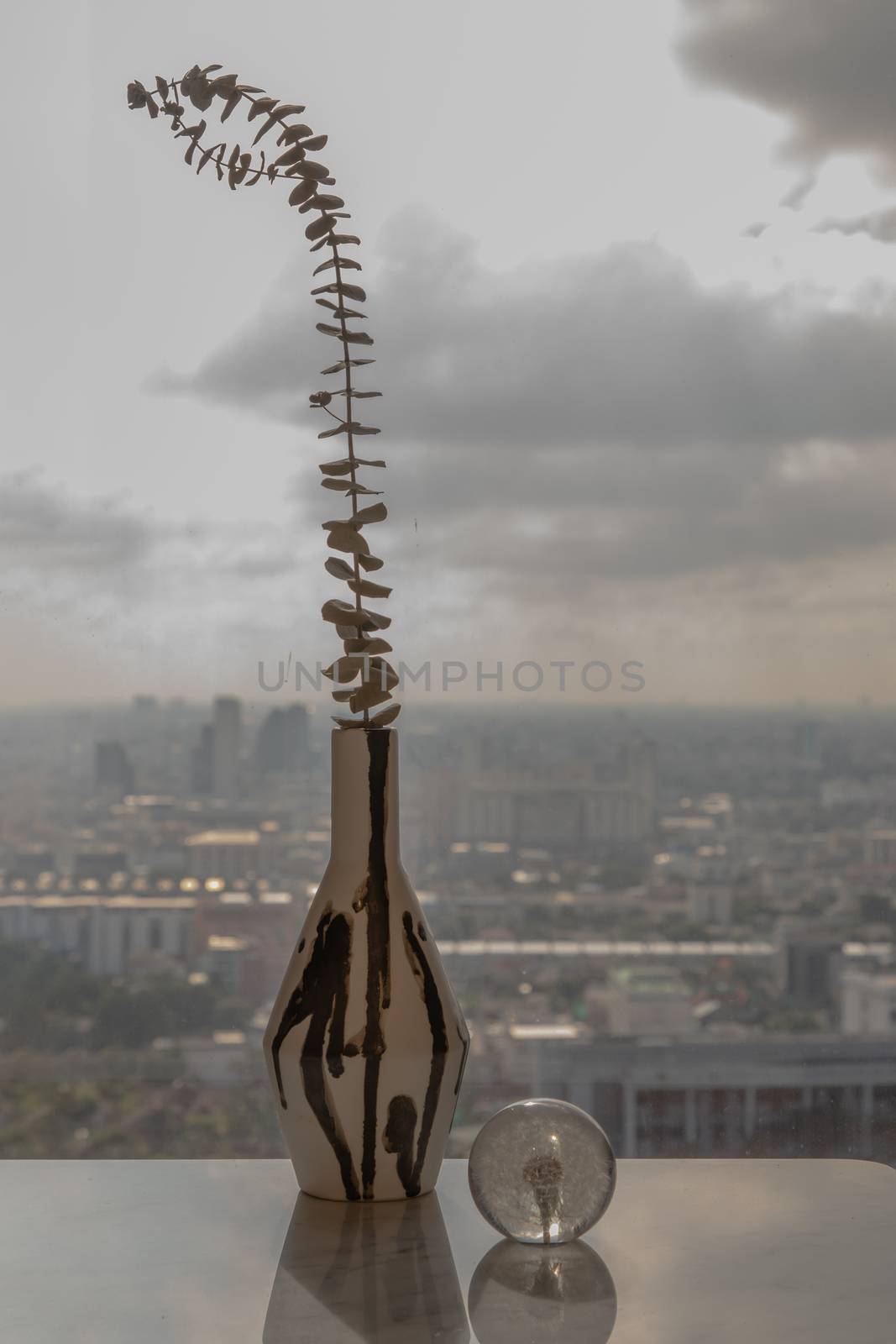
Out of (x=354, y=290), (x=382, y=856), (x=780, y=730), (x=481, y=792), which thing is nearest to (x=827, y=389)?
(x=780, y=730)

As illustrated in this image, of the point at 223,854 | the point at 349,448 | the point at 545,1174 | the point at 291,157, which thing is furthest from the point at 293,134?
the point at 223,854

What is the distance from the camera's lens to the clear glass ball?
809 millimetres

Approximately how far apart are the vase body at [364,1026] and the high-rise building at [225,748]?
1.07 m

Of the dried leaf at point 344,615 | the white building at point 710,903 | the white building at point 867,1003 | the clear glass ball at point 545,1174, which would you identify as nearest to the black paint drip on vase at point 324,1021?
the clear glass ball at point 545,1174

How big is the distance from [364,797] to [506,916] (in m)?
1.06

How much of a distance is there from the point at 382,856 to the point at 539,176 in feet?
4.50

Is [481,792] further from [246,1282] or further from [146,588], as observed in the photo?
[246,1282]

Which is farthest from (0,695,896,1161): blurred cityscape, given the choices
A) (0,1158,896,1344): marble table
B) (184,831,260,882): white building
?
(0,1158,896,1344): marble table

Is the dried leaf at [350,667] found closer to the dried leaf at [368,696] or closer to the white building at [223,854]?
the dried leaf at [368,696]

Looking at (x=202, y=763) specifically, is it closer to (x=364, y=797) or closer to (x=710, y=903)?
(x=710, y=903)

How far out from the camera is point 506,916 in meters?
1.92

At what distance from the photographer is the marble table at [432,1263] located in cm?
70

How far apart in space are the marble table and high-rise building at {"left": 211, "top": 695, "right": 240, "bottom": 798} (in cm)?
100

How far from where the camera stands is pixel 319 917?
89 cm
